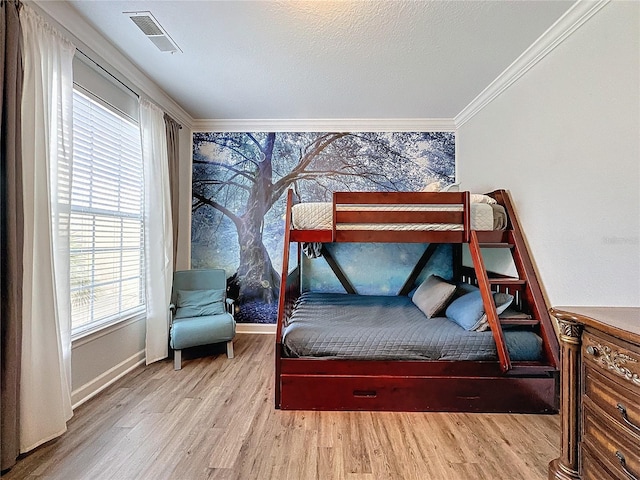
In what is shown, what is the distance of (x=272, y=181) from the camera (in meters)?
3.96

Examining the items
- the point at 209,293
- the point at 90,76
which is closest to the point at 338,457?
the point at 209,293

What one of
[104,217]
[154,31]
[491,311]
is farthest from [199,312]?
[491,311]

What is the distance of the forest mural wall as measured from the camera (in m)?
3.93

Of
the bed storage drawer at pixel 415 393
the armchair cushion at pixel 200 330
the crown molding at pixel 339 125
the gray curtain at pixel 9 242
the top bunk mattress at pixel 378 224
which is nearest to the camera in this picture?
the gray curtain at pixel 9 242

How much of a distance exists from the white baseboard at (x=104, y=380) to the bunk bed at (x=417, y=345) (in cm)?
143

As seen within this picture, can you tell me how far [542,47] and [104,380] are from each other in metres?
4.20

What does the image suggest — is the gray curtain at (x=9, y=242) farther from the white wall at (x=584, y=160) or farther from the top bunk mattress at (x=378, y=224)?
the white wall at (x=584, y=160)

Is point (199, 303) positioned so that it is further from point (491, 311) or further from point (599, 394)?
point (599, 394)

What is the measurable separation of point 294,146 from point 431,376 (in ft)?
9.82

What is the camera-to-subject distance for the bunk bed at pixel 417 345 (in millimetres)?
2156

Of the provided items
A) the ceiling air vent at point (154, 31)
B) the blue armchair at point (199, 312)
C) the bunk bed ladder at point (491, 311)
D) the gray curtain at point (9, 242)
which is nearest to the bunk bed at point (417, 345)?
the bunk bed ladder at point (491, 311)

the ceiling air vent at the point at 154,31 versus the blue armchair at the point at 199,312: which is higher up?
the ceiling air vent at the point at 154,31

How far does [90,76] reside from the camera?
2348 millimetres

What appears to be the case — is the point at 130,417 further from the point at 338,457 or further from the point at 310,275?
the point at 310,275
